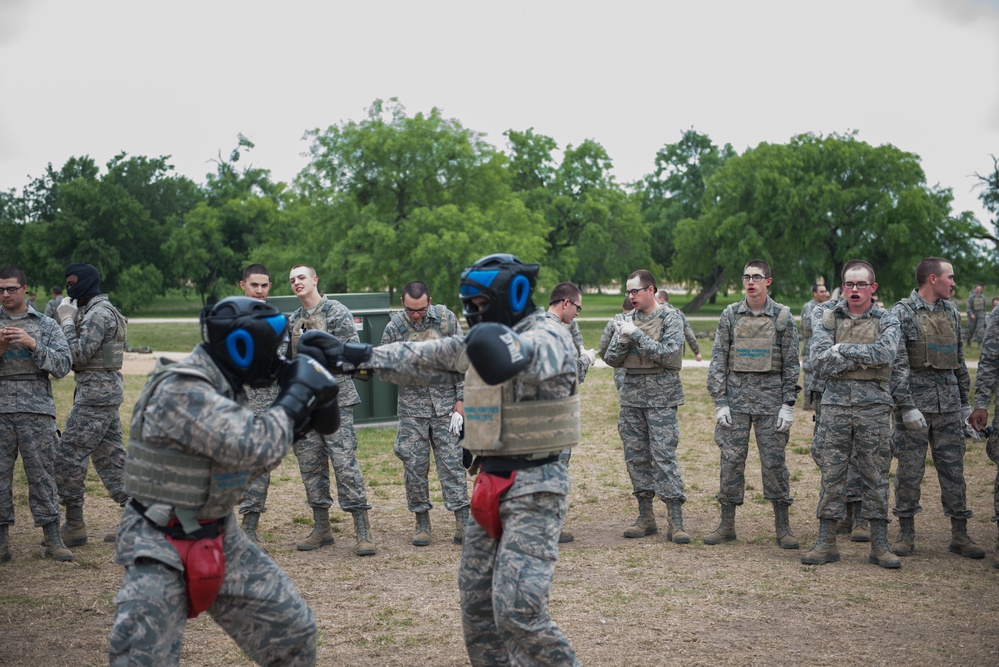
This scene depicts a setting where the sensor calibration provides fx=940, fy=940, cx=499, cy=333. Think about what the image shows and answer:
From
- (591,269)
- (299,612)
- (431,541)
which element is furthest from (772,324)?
(591,269)

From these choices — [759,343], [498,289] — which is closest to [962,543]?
[759,343]

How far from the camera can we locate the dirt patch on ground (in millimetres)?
6062

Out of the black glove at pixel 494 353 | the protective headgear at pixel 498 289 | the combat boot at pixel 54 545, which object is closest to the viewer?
the black glove at pixel 494 353

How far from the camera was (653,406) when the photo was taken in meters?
8.91

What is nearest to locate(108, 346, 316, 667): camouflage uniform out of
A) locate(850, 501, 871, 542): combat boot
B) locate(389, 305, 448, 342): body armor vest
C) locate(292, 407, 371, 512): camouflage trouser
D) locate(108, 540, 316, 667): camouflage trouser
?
locate(108, 540, 316, 667): camouflage trouser

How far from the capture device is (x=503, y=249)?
34.2m

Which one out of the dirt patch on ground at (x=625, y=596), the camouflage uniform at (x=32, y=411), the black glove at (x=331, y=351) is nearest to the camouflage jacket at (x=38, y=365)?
the camouflage uniform at (x=32, y=411)

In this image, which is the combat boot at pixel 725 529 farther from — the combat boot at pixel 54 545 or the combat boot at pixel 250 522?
the combat boot at pixel 54 545

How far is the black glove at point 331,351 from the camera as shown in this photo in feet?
15.4

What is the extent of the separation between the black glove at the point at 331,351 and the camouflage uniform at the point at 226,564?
0.48 metres

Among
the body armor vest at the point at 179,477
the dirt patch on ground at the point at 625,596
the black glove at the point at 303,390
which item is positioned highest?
the black glove at the point at 303,390

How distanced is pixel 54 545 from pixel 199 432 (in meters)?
5.42

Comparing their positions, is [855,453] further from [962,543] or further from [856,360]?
[962,543]

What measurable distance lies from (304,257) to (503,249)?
7.41 meters
